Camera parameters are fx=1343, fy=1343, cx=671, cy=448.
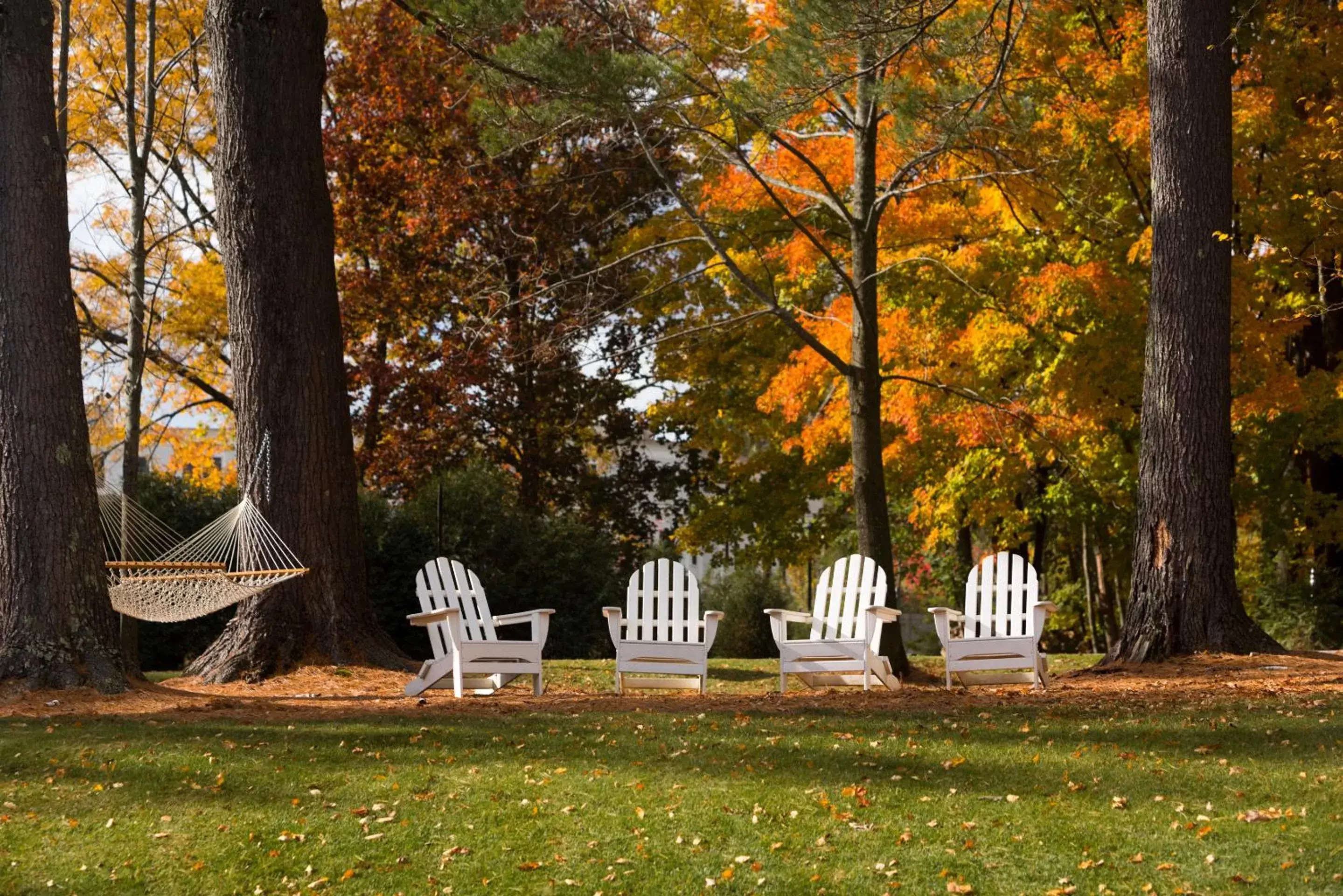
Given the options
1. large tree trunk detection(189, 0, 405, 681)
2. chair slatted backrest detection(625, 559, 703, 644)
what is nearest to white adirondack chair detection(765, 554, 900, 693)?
chair slatted backrest detection(625, 559, 703, 644)

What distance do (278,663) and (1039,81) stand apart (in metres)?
7.50

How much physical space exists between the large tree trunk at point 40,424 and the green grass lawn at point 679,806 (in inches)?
35.3

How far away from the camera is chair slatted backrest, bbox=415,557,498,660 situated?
7.81m

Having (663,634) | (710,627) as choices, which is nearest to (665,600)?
(663,634)

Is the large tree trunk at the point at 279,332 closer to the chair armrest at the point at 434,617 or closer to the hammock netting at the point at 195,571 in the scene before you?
the hammock netting at the point at 195,571

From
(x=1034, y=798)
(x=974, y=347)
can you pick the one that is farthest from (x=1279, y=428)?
(x=1034, y=798)

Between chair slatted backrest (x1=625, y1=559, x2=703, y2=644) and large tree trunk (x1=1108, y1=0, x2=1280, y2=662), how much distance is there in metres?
2.78

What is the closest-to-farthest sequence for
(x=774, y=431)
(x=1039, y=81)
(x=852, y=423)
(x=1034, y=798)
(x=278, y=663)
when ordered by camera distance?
(x=1034, y=798)
(x=278, y=663)
(x=852, y=423)
(x=1039, y=81)
(x=774, y=431)

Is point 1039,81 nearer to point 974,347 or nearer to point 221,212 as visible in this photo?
point 974,347

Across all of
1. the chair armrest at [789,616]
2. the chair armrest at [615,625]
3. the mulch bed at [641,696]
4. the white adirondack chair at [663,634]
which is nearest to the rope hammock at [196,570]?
the mulch bed at [641,696]

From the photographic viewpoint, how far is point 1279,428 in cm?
1284

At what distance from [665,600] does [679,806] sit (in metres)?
3.65

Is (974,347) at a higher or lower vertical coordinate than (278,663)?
higher

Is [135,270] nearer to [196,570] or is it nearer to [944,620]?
[196,570]
